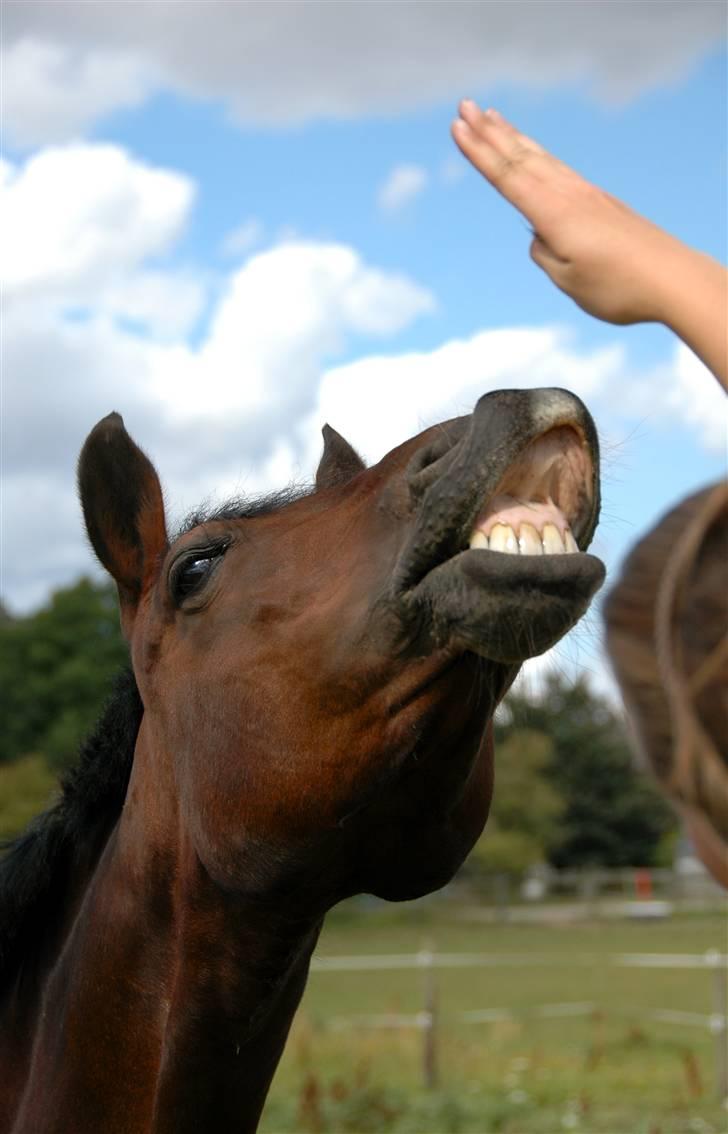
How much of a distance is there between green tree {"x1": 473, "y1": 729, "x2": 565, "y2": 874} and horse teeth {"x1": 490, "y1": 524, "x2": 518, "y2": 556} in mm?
49042

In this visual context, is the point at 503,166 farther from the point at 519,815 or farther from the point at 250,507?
the point at 519,815

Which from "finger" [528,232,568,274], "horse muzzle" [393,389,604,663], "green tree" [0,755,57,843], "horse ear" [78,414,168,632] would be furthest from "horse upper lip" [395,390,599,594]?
"green tree" [0,755,57,843]

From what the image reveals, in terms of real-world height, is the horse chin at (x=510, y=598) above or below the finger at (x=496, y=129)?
below

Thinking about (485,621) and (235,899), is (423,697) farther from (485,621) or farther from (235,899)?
(235,899)

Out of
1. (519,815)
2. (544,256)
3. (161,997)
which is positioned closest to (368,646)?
(544,256)

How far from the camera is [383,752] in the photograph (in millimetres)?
2275

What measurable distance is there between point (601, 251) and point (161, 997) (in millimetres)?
1855

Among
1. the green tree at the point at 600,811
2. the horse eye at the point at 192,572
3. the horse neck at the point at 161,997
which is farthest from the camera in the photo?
the green tree at the point at 600,811

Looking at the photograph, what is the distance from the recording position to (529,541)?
2.05 meters

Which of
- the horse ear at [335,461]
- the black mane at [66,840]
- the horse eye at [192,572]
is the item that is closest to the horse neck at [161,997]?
the black mane at [66,840]

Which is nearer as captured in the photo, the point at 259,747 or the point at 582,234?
the point at 582,234

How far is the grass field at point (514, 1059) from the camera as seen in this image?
880 centimetres

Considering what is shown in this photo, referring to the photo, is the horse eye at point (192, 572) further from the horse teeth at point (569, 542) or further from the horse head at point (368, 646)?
the horse teeth at point (569, 542)

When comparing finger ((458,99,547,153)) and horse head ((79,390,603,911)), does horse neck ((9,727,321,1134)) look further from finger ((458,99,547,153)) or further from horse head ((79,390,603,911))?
finger ((458,99,547,153))
